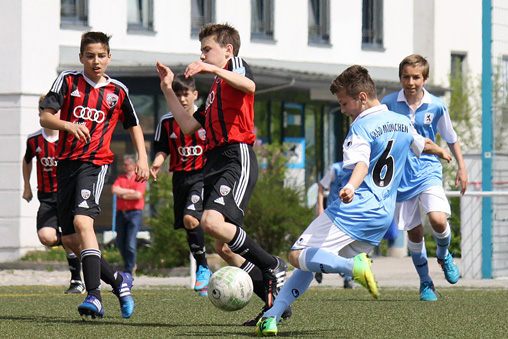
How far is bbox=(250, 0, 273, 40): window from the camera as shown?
Result: 2595cm

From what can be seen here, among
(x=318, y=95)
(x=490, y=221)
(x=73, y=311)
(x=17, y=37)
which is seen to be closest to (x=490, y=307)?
(x=73, y=311)

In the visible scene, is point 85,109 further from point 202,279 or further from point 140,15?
point 140,15

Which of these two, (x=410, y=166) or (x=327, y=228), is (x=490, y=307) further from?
(x=327, y=228)

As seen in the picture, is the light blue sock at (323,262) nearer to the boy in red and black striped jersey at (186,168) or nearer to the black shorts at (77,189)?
the black shorts at (77,189)

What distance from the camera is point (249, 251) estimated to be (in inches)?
293

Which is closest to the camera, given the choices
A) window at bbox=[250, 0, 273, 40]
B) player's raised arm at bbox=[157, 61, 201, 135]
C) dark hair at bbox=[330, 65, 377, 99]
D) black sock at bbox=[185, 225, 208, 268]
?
dark hair at bbox=[330, 65, 377, 99]

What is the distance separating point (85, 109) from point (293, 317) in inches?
88.0

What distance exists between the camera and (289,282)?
6.94 m

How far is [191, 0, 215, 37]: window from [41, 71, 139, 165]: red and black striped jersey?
16.4 meters

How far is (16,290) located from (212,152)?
5.77 metres

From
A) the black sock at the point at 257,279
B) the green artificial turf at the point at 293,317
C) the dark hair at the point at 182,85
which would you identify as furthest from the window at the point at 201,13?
the black sock at the point at 257,279

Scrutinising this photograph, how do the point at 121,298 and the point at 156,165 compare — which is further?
the point at 156,165

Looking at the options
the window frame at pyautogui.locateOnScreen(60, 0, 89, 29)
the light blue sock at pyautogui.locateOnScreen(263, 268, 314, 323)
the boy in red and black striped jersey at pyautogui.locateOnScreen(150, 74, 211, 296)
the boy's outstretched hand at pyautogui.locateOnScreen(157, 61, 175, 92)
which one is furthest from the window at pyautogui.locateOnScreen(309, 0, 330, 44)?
the light blue sock at pyautogui.locateOnScreen(263, 268, 314, 323)

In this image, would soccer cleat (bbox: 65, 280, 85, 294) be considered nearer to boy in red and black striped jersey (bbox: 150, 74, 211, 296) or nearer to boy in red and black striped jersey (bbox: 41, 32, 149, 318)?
boy in red and black striped jersey (bbox: 150, 74, 211, 296)
